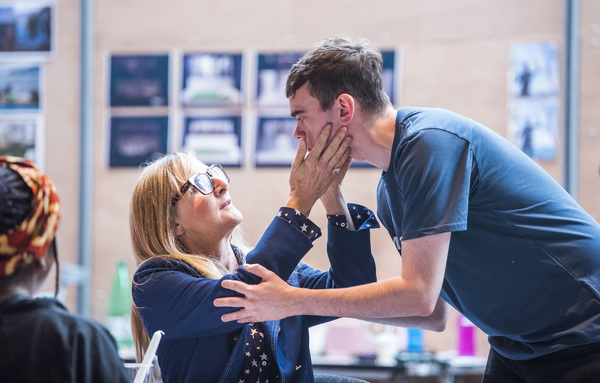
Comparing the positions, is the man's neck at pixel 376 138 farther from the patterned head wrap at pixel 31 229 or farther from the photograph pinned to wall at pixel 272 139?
the photograph pinned to wall at pixel 272 139

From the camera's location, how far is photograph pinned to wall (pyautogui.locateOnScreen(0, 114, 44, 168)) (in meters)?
3.29

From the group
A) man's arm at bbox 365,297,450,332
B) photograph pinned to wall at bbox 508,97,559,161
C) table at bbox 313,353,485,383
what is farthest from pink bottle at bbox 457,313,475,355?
man's arm at bbox 365,297,450,332

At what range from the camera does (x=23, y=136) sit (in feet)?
10.8

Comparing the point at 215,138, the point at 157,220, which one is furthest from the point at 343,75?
the point at 215,138

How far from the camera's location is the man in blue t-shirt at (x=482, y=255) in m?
1.39

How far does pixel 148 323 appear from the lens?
66.1 inches

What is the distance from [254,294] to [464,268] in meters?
0.47

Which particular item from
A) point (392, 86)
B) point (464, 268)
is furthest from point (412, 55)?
point (464, 268)

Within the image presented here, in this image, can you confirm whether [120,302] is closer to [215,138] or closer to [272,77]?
[215,138]

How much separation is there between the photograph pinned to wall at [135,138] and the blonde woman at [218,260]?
135cm

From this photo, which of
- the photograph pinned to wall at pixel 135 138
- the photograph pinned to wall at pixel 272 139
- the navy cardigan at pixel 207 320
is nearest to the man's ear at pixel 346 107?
the navy cardigan at pixel 207 320

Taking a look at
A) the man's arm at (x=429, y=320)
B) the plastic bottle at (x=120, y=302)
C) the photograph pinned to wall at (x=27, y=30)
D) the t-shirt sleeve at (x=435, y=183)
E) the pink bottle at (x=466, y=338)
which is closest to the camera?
the t-shirt sleeve at (x=435, y=183)

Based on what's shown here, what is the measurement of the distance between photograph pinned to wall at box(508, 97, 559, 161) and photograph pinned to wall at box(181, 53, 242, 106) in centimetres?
126

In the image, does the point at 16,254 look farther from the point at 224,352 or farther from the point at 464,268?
the point at 464,268
